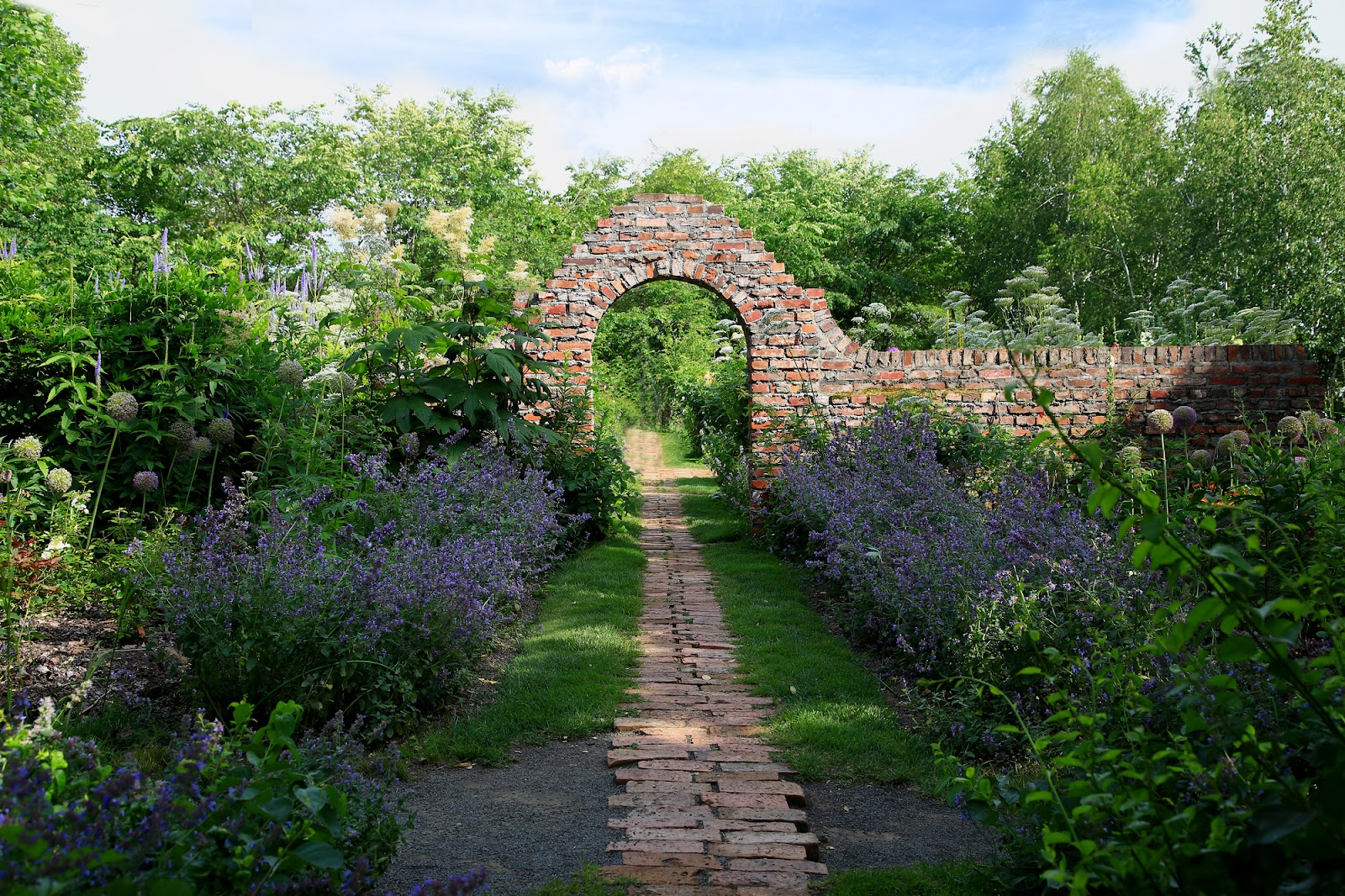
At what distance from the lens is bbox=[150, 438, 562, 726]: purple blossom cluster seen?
11.3ft

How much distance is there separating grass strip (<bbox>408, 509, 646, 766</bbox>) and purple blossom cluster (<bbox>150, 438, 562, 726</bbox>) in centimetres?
22

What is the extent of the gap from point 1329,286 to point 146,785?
18.6 m

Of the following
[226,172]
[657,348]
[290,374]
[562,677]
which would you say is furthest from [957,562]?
[226,172]

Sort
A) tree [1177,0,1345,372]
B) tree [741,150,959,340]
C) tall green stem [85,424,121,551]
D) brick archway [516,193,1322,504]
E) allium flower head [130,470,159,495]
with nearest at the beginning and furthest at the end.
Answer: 1. tall green stem [85,424,121,551]
2. allium flower head [130,470,159,495]
3. brick archway [516,193,1322,504]
4. tree [1177,0,1345,372]
5. tree [741,150,959,340]

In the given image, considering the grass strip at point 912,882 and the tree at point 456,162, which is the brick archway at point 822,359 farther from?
the tree at point 456,162

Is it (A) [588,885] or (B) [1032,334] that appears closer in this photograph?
(A) [588,885]

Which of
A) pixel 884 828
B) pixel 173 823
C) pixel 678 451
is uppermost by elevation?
pixel 173 823

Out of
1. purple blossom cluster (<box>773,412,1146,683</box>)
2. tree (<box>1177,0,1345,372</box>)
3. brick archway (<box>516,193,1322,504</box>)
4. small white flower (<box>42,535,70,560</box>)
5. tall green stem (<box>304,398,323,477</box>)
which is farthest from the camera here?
tree (<box>1177,0,1345,372</box>)

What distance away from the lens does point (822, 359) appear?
8953 mm

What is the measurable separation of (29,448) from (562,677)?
3.01 meters

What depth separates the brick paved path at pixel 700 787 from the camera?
2.70m

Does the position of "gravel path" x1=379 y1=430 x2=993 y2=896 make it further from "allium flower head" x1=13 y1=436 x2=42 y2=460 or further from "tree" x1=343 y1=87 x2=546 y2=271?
"tree" x1=343 y1=87 x2=546 y2=271

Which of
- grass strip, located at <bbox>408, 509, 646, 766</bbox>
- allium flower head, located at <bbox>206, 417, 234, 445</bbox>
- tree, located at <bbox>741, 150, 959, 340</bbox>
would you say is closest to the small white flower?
allium flower head, located at <bbox>206, 417, 234, 445</bbox>

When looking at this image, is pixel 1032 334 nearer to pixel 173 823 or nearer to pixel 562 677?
pixel 562 677
